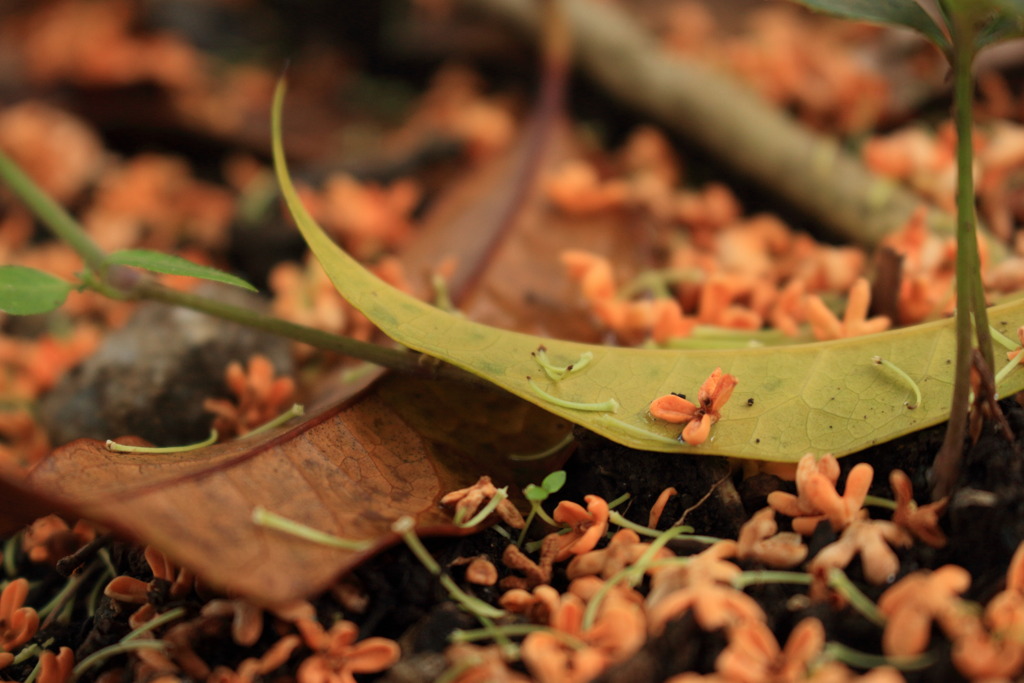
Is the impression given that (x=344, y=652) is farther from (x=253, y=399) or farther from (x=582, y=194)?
(x=582, y=194)

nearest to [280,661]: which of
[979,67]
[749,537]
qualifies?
[749,537]

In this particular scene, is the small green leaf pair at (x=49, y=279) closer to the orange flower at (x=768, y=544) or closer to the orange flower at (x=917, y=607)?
the orange flower at (x=768, y=544)

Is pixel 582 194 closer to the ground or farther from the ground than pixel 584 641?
farther from the ground

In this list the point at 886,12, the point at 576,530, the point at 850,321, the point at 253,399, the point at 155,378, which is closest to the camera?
the point at 886,12

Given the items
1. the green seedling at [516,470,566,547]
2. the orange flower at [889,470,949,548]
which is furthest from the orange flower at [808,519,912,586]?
the green seedling at [516,470,566,547]

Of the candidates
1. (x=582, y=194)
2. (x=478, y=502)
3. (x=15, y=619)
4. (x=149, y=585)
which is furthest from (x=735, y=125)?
(x=15, y=619)

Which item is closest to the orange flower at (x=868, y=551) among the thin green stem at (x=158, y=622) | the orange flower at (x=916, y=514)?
the orange flower at (x=916, y=514)
